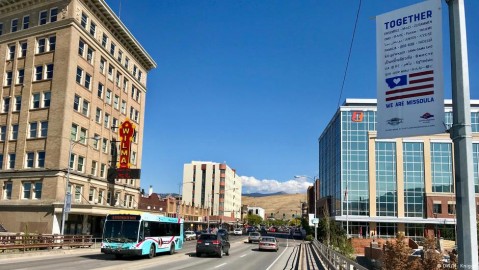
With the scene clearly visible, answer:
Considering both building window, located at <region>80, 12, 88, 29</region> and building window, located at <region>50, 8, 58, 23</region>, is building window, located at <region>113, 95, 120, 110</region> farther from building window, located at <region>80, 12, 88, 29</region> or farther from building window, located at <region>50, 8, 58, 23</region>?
building window, located at <region>50, 8, 58, 23</region>

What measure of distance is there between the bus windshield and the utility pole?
23459 millimetres

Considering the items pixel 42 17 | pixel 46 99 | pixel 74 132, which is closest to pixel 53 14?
pixel 42 17

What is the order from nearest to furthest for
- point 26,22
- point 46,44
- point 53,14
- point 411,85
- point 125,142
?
1. point 411,85
2. point 46,44
3. point 53,14
4. point 26,22
5. point 125,142

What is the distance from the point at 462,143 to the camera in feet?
17.9

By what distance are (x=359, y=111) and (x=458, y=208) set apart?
79.1 meters

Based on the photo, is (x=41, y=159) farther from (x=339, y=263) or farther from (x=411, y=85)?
(x=411, y=85)

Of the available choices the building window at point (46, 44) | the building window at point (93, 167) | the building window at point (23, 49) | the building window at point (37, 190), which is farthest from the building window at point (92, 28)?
the building window at point (37, 190)

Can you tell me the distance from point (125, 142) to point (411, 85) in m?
53.5

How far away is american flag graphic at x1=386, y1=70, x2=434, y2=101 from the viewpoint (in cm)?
631

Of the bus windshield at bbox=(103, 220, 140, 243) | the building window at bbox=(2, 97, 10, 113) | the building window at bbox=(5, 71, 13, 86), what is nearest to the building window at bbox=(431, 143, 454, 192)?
the bus windshield at bbox=(103, 220, 140, 243)

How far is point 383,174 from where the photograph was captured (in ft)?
261

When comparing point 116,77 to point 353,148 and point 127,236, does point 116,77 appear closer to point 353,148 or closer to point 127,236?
point 127,236

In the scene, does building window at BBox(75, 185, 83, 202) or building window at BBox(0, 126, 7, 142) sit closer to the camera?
building window at BBox(75, 185, 83, 202)

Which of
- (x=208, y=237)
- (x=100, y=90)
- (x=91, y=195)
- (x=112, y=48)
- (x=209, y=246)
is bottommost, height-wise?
(x=209, y=246)
